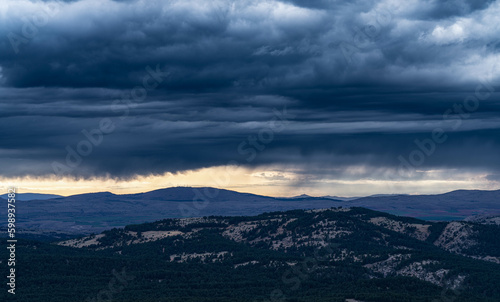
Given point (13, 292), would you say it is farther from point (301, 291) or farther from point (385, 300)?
point (385, 300)

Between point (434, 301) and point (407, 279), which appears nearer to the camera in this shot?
point (434, 301)

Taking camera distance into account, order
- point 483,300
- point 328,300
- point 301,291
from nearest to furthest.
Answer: point 328,300
point 483,300
point 301,291

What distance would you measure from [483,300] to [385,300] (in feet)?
111

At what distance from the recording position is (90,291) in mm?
189375

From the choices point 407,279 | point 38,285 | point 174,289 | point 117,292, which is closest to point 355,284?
point 407,279

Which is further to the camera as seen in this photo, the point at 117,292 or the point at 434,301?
the point at 117,292

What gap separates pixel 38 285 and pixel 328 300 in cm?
9237

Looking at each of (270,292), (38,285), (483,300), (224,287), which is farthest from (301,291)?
(38,285)

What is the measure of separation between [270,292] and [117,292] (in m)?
45.1

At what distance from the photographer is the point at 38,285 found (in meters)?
200

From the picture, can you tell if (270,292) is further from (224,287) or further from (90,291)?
(90,291)

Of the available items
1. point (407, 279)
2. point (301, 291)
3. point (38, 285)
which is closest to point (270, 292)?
point (301, 291)

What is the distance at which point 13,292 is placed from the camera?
184 metres

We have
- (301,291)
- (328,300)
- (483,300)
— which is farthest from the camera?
(301,291)
